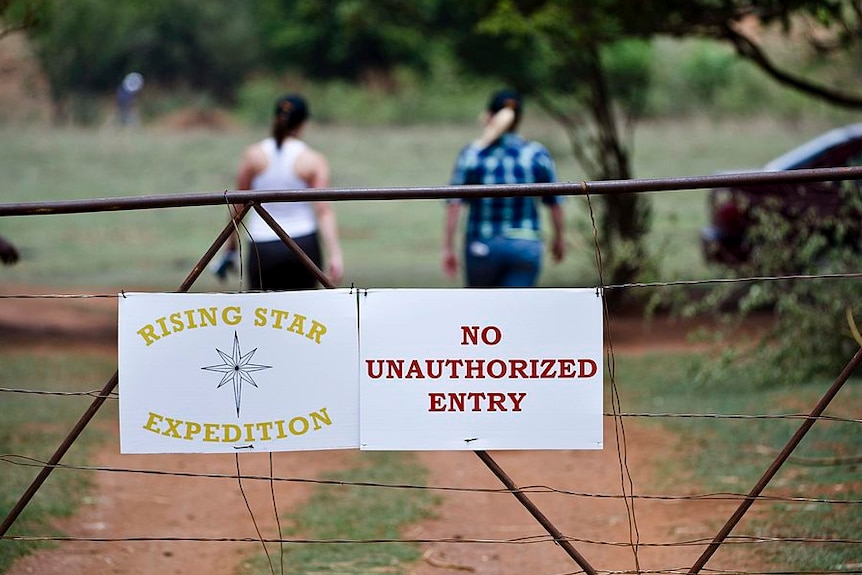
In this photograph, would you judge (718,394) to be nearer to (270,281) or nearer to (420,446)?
(270,281)

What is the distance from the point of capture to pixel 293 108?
708 centimetres

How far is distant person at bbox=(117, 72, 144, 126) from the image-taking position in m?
33.0

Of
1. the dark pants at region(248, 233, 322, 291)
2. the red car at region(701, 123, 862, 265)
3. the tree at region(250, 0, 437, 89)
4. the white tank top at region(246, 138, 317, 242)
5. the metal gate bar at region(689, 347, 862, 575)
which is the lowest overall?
the metal gate bar at region(689, 347, 862, 575)

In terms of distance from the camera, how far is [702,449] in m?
7.31

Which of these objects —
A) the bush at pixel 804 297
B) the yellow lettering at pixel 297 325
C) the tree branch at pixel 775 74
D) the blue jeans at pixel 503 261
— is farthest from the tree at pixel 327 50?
the yellow lettering at pixel 297 325

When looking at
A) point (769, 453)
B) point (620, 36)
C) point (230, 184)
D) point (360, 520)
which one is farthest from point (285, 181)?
point (230, 184)

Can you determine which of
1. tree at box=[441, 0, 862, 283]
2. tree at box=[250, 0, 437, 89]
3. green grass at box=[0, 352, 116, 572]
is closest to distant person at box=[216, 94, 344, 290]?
green grass at box=[0, 352, 116, 572]

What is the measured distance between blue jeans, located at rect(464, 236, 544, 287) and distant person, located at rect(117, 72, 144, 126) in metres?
26.0

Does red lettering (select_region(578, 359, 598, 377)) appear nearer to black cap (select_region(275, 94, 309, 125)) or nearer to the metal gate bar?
the metal gate bar

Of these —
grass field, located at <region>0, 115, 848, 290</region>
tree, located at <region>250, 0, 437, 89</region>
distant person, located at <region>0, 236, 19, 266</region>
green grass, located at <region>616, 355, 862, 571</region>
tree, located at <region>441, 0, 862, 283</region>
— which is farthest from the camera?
tree, located at <region>250, 0, 437, 89</region>

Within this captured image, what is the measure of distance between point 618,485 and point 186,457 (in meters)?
2.59

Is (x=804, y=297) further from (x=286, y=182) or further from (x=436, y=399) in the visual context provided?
(x=436, y=399)

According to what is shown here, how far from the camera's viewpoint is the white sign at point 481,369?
407 centimetres

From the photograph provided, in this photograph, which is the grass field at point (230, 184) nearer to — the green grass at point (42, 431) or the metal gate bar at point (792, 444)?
the green grass at point (42, 431)
